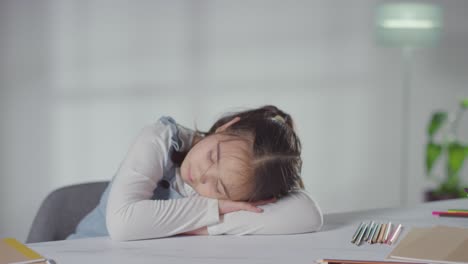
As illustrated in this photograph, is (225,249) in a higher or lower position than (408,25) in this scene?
lower

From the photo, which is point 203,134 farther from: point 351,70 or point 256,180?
point 351,70

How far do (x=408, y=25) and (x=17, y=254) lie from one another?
2.75 metres

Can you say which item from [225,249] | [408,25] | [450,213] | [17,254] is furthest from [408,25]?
[17,254]

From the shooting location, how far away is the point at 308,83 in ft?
11.9

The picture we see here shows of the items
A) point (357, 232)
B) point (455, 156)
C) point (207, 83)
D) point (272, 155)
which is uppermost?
point (272, 155)

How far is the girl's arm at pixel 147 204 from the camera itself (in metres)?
1.12

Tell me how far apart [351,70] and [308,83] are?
28 cm

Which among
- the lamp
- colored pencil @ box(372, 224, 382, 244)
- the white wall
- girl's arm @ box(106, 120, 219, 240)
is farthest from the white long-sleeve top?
the lamp

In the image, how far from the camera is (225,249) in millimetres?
1029

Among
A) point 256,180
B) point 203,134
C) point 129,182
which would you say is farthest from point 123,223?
point 203,134

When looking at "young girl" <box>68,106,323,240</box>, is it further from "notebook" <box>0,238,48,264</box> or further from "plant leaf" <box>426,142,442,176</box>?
"plant leaf" <box>426,142,442,176</box>

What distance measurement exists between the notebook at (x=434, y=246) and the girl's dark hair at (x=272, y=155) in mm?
254

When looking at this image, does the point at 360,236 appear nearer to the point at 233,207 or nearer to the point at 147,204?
the point at 233,207

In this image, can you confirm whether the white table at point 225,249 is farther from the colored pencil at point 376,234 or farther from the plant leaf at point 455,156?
the plant leaf at point 455,156
